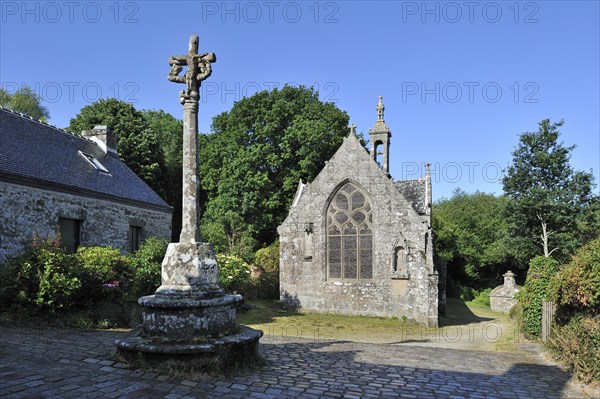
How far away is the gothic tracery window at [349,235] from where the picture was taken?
710 inches

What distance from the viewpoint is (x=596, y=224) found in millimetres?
26422

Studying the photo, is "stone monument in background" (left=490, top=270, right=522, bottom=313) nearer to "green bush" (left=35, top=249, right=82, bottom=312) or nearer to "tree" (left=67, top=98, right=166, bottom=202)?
"green bush" (left=35, top=249, right=82, bottom=312)

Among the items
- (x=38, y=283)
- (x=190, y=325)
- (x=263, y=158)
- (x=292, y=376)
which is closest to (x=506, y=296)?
(x=263, y=158)

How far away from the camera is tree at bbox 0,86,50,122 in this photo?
3164cm

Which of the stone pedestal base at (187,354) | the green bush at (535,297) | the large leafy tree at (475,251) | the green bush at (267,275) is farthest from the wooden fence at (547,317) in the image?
the large leafy tree at (475,251)

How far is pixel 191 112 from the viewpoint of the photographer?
7.19 meters

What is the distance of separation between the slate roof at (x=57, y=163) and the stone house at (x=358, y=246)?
7135 millimetres

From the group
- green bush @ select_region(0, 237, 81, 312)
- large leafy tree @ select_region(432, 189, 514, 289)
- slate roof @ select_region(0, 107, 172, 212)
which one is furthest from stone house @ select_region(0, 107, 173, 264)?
large leafy tree @ select_region(432, 189, 514, 289)

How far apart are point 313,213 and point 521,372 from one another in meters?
A: 12.4

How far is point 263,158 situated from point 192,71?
69.4 ft

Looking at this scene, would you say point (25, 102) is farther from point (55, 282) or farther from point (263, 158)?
point (55, 282)

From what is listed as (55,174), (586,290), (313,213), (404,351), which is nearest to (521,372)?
(586,290)

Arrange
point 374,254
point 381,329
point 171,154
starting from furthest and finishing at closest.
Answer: point 171,154
point 374,254
point 381,329

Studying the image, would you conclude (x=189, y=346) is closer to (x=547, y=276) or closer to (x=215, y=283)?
(x=215, y=283)
